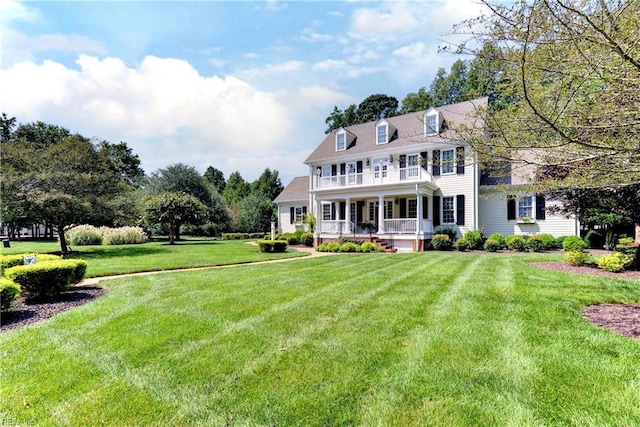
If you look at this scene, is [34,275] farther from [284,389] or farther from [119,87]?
[284,389]

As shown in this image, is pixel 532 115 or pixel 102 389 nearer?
pixel 102 389

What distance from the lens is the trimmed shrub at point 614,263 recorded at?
872 cm

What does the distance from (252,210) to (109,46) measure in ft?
97.6

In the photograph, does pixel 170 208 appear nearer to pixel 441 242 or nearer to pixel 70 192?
pixel 70 192

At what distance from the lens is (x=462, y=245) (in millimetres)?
16125

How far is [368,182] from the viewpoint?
20.1 meters

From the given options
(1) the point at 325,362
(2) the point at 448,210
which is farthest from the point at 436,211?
(1) the point at 325,362

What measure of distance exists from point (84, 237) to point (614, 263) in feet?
92.0

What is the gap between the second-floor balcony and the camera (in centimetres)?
1834

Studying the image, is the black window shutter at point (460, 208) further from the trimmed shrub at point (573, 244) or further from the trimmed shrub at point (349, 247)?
the trimmed shrub at point (349, 247)

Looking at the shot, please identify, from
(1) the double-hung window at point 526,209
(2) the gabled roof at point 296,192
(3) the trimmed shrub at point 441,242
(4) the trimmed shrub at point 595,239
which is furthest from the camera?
(2) the gabled roof at point 296,192

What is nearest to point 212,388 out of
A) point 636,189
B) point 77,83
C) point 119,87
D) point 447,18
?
point 447,18

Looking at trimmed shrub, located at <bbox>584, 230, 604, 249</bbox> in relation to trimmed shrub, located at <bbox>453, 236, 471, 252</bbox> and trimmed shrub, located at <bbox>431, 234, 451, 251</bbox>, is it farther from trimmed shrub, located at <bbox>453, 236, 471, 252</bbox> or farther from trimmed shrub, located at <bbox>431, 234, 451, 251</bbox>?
trimmed shrub, located at <bbox>431, 234, 451, 251</bbox>

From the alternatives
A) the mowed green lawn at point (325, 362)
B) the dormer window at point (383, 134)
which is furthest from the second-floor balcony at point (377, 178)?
the mowed green lawn at point (325, 362)
